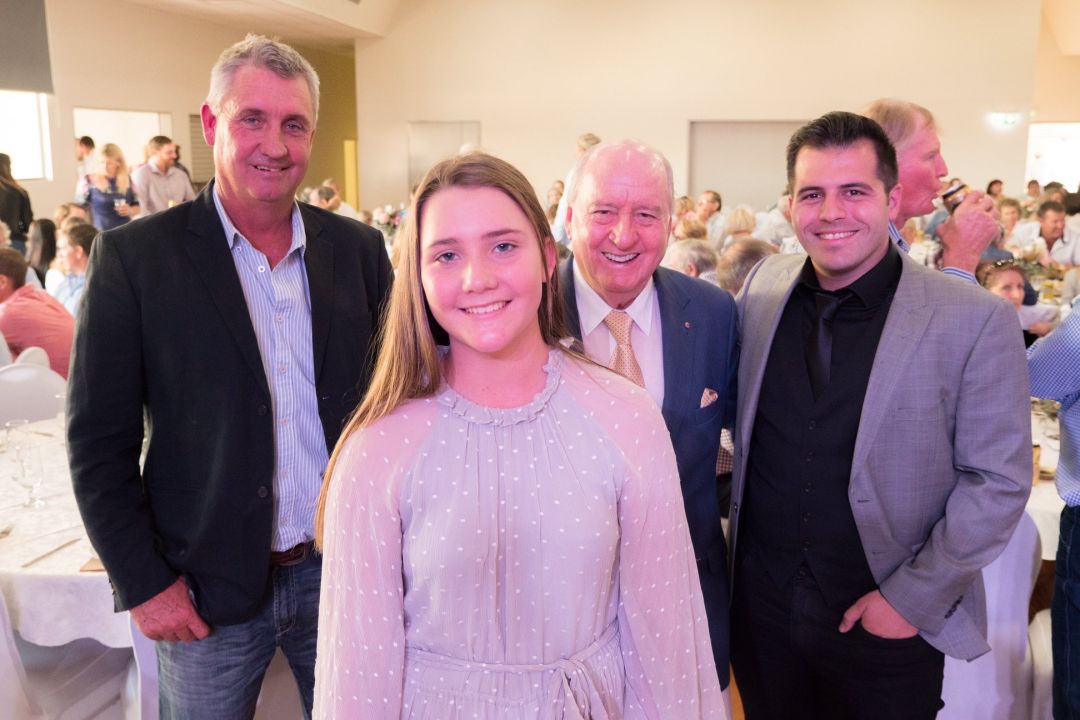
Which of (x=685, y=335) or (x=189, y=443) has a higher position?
(x=685, y=335)

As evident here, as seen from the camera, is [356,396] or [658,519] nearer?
[658,519]

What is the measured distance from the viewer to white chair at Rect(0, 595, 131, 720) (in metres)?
2.26

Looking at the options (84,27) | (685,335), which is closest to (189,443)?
(685,335)

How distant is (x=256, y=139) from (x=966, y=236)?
1885 millimetres

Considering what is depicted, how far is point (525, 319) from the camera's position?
1.35 m

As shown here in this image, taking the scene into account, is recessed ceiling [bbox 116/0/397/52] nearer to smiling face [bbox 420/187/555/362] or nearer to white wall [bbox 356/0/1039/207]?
white wall [bbox 356/0/1039/207]

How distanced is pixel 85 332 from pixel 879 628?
5.84 ft

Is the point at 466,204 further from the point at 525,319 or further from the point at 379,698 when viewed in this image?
the point at 379,698

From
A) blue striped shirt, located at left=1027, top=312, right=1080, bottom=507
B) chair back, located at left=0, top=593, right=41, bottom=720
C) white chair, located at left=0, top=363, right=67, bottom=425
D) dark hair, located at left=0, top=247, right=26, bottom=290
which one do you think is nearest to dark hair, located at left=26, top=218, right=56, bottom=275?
dark hair, located at left=0, top=247, right=26, bottom=290

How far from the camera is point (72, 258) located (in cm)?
569

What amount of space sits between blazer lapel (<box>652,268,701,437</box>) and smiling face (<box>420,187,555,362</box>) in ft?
2.43

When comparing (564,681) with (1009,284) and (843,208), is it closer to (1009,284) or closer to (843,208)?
(843,208)

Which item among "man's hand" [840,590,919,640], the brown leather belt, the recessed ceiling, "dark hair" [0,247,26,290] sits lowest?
"man's hand" [840,590,919,640]

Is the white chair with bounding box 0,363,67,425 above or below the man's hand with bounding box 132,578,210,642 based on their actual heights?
above
